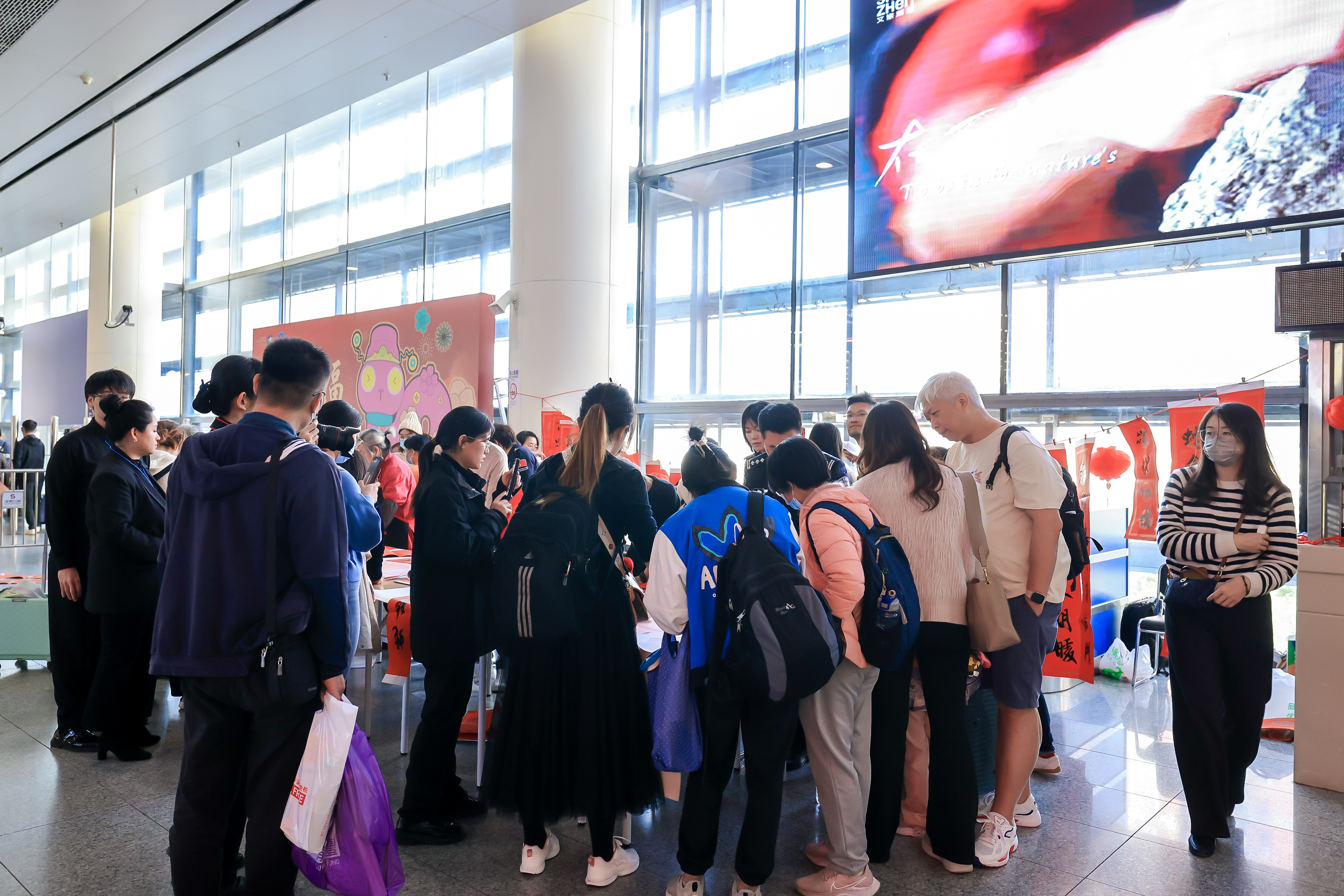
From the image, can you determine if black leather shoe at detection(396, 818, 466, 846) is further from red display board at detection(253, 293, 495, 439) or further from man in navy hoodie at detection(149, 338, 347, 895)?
red display board at detection(253, 293, 495, 439)

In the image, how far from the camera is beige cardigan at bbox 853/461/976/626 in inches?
102

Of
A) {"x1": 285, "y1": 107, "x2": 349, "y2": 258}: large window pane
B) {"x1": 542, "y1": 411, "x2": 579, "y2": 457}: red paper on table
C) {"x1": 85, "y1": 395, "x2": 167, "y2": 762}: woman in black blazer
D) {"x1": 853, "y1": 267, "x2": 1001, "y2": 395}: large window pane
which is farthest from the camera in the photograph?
{"x1": 285, "y1": 107, "x2": 349, "y2": 258}: large window pane

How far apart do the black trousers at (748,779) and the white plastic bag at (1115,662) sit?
3488mm

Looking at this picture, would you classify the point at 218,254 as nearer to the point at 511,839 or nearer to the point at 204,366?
the point at 204,366

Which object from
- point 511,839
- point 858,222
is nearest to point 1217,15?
point 858,222

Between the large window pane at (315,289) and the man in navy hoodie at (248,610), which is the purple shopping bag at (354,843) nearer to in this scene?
the man in navy hoodie at (248,610)

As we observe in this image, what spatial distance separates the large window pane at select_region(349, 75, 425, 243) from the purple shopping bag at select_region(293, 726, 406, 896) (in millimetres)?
9032

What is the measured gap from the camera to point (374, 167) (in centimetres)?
1073

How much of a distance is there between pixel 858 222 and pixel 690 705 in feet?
15.4

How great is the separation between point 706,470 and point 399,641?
1944 mm

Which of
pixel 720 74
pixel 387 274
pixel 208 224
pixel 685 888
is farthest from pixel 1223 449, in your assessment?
pixel 208 224

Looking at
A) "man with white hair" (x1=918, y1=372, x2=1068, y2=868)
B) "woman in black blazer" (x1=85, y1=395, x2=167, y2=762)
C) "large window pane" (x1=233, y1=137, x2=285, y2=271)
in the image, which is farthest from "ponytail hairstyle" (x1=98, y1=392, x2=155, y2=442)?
"large window pane" (x1=233, y1=137, x2=285, y2=271)

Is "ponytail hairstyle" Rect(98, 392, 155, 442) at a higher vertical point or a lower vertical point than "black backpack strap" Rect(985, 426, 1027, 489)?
higher

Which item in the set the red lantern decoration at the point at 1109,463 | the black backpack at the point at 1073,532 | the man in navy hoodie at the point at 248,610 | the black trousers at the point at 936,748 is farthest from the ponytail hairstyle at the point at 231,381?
the red lantern decoration at the point at 1109,463
